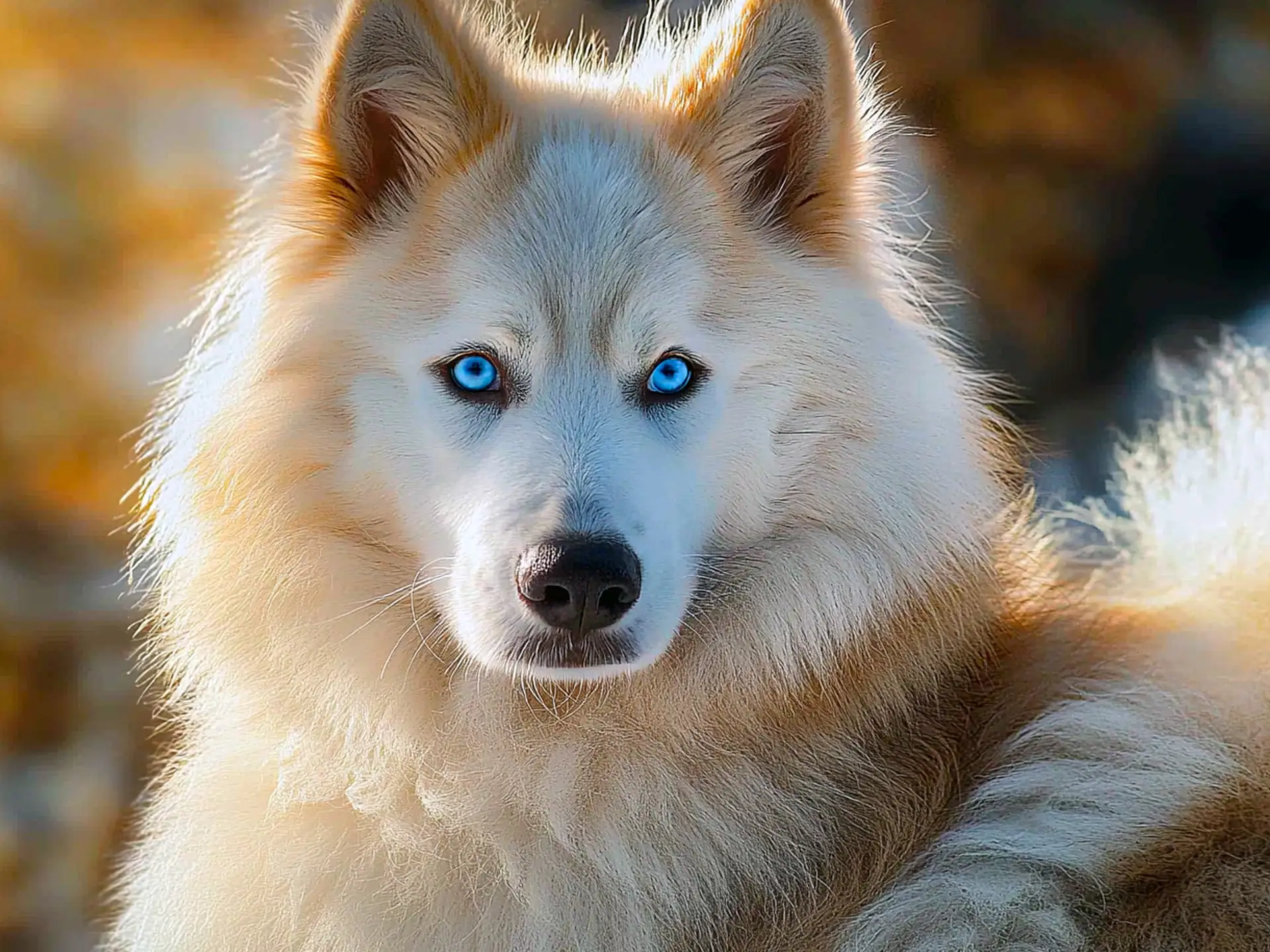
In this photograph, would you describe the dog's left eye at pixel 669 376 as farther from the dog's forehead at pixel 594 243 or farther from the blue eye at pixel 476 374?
the blue eye at pixel 476 374

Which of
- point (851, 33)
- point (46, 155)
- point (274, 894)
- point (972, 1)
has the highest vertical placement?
point (972, 1)

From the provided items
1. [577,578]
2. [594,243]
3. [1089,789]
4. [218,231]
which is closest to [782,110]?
[594,243]

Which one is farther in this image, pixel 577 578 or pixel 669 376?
pixel 669 376

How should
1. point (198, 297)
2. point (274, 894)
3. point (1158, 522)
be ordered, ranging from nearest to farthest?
1. point (274, 894)
2. point (1158, 522)
3. point (198, 297)

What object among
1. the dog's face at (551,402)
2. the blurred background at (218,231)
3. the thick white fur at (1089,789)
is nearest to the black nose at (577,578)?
the dog's face at (551,402)

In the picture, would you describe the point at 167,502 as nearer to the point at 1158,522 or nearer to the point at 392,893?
the point at 392,893

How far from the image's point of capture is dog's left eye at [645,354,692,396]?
119 centimetres

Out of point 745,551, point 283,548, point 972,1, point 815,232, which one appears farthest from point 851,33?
point 972,1

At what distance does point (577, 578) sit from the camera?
105 cm

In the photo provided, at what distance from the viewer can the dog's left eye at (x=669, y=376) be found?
1193 millimetres

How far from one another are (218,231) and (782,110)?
5.45ft

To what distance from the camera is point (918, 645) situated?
4.20ft

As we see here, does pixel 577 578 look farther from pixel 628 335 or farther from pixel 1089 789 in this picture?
pixel 1089 789

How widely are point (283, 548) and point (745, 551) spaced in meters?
0.48
